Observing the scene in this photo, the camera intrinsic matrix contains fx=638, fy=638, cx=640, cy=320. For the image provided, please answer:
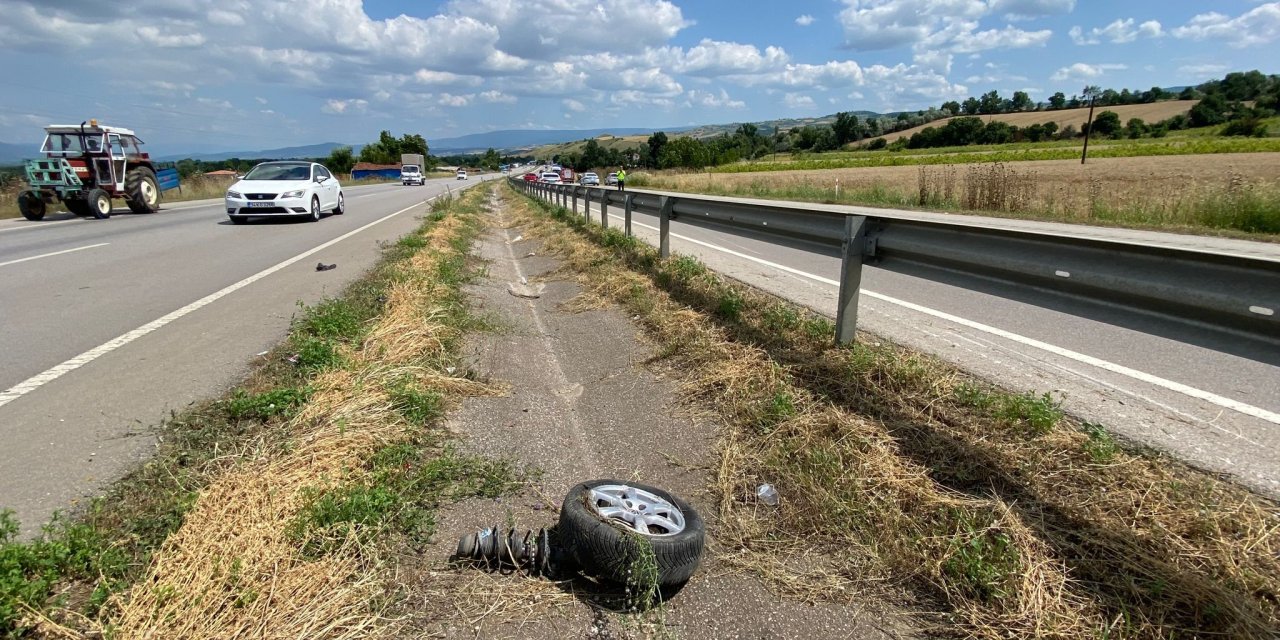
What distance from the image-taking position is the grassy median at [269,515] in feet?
6.64

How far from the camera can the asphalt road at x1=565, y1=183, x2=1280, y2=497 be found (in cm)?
298

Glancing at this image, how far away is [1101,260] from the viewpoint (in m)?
2.98

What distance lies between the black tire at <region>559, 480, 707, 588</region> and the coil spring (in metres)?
0.08

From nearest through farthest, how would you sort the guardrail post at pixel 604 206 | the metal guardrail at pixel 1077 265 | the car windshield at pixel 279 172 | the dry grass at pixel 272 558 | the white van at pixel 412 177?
the dry grass at pixel 272 558 < the metal guardrail at pixel 1077 265 < the guardrail post at pixel 604 206 < the car windshield at pixel 279 172 < the white van at pixel 412 177

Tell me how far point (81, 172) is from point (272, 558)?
20634 mm

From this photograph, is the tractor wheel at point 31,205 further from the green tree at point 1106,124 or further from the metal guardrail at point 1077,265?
the green tree at point 1106,124

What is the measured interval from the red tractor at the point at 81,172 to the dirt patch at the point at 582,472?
17.1m

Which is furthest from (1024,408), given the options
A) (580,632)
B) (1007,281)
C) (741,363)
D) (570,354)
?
(570,354)

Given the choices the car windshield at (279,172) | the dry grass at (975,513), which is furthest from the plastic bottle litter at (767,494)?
the car windshield at (279,172)

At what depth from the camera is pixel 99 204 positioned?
16859 millimetres

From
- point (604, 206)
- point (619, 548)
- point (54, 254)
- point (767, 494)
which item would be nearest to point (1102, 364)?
point (767, 494)

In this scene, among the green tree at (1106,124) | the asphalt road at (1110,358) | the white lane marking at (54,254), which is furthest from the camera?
the green tree at (1106,124)

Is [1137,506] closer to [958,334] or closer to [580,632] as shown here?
[580,632]

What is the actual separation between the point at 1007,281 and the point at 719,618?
2.50m
